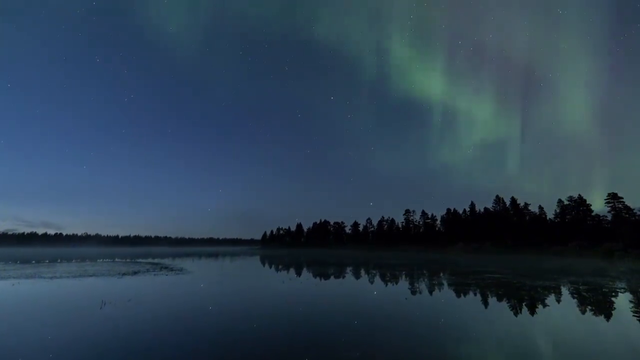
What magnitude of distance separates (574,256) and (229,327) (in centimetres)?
7865

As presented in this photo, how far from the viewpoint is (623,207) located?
71.8m

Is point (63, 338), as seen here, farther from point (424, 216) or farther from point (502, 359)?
point (424, 216)

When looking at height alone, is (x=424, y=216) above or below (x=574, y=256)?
above

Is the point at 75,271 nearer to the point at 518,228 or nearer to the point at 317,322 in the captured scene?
the point at 317,322

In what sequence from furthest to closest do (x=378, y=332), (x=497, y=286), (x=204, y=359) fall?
(x=497, y=286) < (x=378, y=332) < (x=204, y=359)

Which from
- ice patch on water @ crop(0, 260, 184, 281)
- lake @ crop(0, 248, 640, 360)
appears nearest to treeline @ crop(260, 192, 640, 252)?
lake @ crop(0, 248, 640, 360)

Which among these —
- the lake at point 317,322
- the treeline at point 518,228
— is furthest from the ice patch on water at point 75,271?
the treeline at point 518,228

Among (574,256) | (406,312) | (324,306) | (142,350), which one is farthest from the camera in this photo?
(574,256)

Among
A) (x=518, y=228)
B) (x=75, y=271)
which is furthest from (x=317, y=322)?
(x=518, y=228)

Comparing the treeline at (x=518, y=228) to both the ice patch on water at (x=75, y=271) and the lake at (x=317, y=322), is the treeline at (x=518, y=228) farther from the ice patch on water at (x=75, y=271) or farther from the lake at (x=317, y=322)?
the ice patch on water at (x=75, y=271)

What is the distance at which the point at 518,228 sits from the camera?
8850 centimetres

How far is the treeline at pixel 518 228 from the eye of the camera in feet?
229

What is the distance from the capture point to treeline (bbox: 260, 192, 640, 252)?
6988 cm

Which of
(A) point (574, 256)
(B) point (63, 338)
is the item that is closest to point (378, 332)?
(B) point (63, 338)
